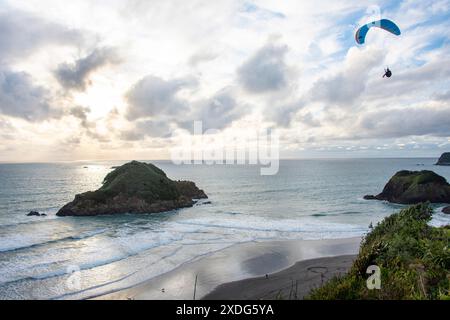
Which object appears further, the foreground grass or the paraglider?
the paraglider

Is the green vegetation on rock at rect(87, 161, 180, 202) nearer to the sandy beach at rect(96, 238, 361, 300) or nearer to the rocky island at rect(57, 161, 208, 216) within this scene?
the rocky island at rect(57, 161, 208, 216)

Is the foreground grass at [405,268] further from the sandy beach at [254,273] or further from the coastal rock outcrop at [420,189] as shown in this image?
the coastal rock outcrop at [420,189]

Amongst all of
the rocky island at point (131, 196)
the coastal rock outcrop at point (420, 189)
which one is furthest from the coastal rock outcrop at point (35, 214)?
the coastal rock outcrop at point (420, 189)

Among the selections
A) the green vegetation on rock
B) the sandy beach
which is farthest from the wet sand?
the green vegetation on rock

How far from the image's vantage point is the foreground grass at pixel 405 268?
12000 mm

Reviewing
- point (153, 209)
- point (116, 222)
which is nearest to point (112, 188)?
point (153, 209)

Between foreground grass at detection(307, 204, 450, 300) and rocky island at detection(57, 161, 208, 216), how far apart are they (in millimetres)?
43237

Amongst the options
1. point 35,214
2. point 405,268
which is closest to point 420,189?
point 405,268

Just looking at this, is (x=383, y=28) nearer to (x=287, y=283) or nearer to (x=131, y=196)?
(x=287, y=283)

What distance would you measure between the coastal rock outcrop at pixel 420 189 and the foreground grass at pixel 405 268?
48.2 m

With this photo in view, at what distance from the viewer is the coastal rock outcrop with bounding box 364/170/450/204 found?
200ft

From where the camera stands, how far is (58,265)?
26328 mm

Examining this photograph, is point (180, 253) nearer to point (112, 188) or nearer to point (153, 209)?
point (153, 209)

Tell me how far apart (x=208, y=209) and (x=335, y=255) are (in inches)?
1299
